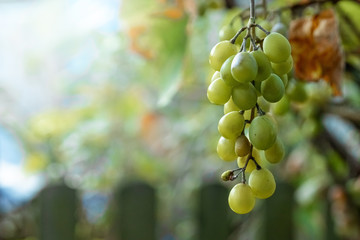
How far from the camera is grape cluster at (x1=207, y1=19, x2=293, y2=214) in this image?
27 centimetres

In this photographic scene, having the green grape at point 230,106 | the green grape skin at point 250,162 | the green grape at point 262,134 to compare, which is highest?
the green grape at point 230,106

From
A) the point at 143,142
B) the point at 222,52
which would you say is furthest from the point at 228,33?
the point at 143,142

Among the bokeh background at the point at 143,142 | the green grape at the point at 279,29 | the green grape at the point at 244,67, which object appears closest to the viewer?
the green grape at the point at 244,67

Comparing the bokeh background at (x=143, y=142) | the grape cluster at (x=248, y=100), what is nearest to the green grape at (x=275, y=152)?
the grape cluster at (x=248, y=100)

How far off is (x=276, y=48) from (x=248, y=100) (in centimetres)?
4

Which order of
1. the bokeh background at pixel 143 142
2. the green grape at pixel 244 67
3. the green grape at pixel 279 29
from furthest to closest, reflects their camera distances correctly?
the bokeh background at pixel 143 142, the green grape at pixel 279 29, the green grape at pixel 244 67

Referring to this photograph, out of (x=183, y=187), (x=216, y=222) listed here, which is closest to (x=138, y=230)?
(x=216, y=222)

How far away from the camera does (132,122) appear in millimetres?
1396

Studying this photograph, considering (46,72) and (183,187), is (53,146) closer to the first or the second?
(183,187)

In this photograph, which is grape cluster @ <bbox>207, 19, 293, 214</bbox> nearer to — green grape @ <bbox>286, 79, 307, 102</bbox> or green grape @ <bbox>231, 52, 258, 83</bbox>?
green grape @ <bbox>231, 52, 258, 83</bbox>

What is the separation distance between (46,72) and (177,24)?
4.20ft

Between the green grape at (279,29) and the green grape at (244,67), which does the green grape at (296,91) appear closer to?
the green grape at (279,29)

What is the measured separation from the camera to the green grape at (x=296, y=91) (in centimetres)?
46

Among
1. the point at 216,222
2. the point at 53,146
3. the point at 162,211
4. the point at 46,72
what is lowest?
the point at 162,211
